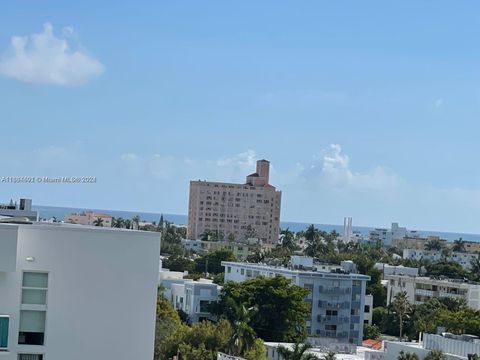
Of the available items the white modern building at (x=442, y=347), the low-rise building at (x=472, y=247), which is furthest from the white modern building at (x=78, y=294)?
the low-rise building at (x=472, y=247)

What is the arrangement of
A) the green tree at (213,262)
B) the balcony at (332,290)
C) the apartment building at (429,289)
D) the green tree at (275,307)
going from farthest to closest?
the green tree at (213,262), the apartment building at (429,289), the balcony at (332,290), the green tree at (275,307)

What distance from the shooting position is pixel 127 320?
16.4 m

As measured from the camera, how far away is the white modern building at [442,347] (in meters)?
38.1

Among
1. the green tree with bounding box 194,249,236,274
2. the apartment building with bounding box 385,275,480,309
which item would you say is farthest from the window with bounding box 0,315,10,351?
Answer: the green tree with bounding box 194,249,236,274

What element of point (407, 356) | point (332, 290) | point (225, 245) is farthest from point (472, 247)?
point (407, 356)

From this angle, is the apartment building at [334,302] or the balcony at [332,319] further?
the balcony at [332,319]

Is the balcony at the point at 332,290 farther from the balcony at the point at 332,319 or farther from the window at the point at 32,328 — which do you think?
the window at the point at 32,328

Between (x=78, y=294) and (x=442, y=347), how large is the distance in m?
26.5

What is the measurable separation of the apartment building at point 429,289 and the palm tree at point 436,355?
43.8 meters

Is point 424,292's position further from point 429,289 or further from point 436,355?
point 436,355

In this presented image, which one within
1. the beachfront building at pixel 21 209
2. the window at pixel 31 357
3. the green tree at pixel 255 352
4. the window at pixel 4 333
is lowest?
the green tree at pixel 255 352

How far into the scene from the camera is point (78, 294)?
16.1m

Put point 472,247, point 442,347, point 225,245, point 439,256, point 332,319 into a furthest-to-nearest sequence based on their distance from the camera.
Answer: point 472,247, point 439,256, point 225,245, point 332,319, point 442,347

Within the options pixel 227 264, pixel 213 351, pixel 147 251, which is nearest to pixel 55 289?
pixel 147 251
